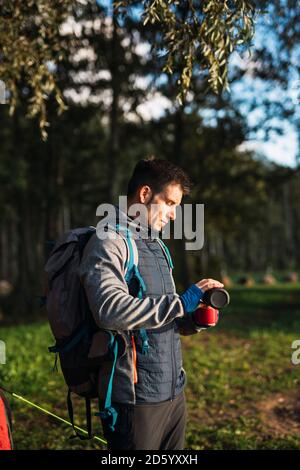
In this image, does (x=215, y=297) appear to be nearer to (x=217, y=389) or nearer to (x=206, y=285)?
(x=206, y=285)

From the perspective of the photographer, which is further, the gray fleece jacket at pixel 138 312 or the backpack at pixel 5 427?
the backpack at pixel 5 427

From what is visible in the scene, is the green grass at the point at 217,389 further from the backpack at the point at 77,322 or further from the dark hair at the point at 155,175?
the dark hair at the point at 155,175

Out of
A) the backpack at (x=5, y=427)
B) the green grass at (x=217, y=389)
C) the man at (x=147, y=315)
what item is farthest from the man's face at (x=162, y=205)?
the green grass at (x=217, y=389)

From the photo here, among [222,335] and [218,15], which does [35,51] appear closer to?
[218,15]

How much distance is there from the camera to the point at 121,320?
252 centimetres

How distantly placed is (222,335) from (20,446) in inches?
308

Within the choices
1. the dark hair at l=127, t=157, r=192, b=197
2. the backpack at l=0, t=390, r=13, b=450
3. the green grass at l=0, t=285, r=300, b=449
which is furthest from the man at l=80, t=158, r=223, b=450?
the green grass at l=0, t=285, r=300, b=449

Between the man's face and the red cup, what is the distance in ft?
1.75

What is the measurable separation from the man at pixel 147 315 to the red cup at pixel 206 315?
1.8 inches

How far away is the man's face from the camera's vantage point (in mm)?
2957

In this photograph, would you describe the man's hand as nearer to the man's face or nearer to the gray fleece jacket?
the gray fleece jacket

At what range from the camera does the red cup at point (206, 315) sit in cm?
288

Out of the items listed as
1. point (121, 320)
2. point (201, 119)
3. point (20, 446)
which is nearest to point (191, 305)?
point (121, 320)

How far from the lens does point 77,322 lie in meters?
2.70
